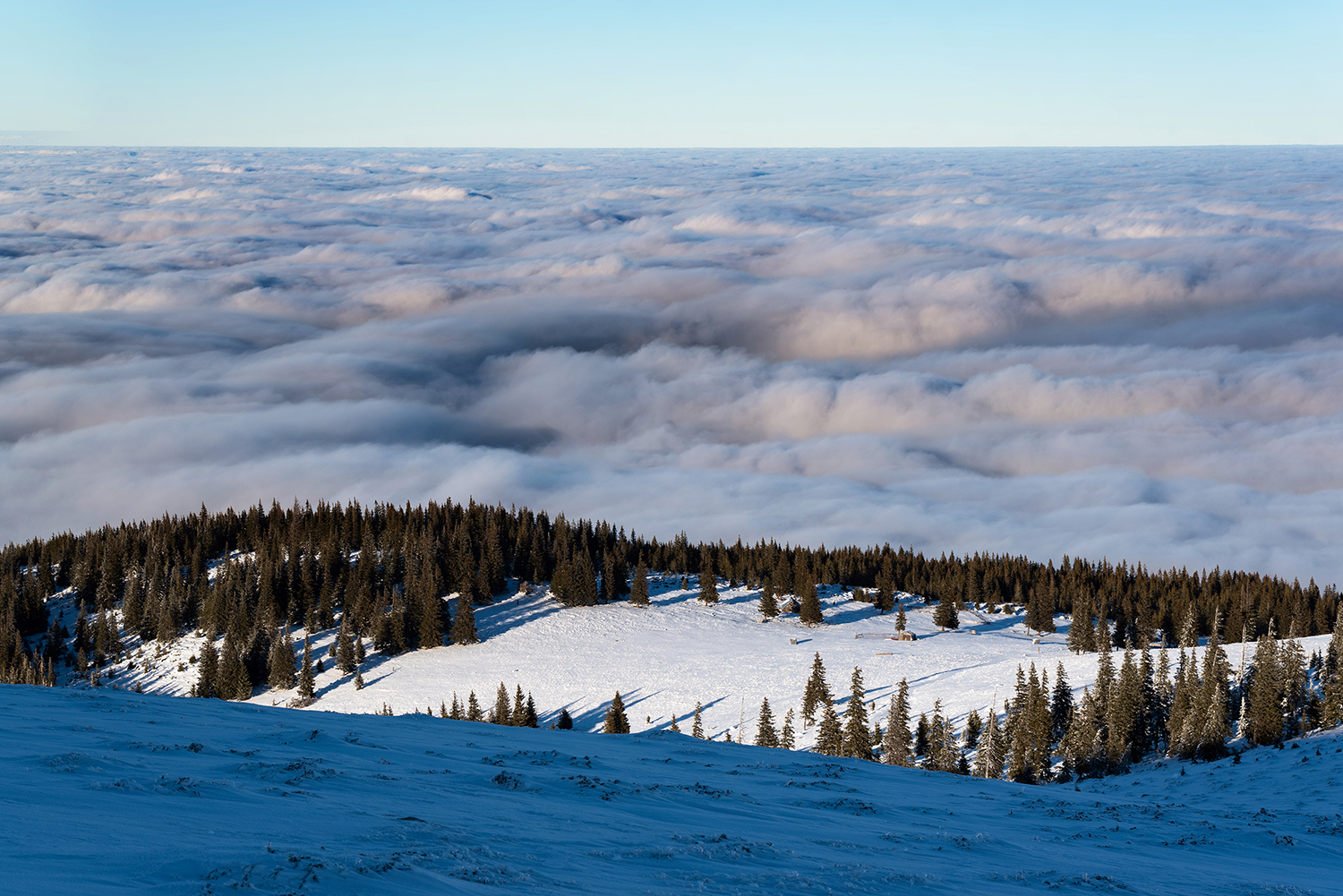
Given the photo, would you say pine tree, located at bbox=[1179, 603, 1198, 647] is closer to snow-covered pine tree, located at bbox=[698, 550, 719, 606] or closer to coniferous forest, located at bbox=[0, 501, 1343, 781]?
coniferous forest, located at bbox=[0, 501, 1343, 781]

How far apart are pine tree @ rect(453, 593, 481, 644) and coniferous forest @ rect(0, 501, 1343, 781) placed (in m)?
0.21

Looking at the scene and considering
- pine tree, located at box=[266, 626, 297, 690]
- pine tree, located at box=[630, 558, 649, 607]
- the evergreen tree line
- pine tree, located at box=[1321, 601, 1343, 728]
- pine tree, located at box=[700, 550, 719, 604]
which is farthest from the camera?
pine tree, located at box=[700, 550, 719, 604]

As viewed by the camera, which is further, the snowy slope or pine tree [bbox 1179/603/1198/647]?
pine tree [bbox 1179/603/1198/647]

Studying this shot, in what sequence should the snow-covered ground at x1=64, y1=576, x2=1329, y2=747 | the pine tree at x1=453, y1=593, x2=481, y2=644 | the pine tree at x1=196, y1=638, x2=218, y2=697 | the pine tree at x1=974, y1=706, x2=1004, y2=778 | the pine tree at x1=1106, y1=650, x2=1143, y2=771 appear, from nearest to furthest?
the pine tree at x1=974, y1=706, x2=1004, y2=778
the pine tree at x1=1106, y1=650, x2=1143, y2=771
the snow-covered ground at x1=64, y1=576, x2=1329, y2=747
the pine tree at x1=196, y1=638, x2=218, y2=697
the pine tree at x1=453, y1=593, x2=481, y2=644

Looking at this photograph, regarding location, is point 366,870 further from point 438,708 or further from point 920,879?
point 438,708

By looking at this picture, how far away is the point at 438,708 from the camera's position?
320 ft

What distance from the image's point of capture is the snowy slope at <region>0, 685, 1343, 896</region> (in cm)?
1468

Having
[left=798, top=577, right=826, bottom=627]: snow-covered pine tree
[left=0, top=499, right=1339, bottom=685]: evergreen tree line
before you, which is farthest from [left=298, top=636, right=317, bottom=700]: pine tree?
[left=798, top=577, right=826, bottom=627]: snow-covered pine tree

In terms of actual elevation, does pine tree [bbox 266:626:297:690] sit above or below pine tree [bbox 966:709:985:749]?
below

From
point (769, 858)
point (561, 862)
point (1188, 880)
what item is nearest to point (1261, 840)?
point (1188, 880)

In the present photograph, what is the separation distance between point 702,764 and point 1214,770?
34989 millimetres

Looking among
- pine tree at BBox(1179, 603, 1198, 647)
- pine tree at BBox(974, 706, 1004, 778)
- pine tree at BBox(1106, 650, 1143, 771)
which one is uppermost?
pine tree at BBox(1106, 650, 1143, 771)

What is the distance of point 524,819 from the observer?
20500 mm

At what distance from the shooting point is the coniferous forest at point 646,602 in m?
70.0
